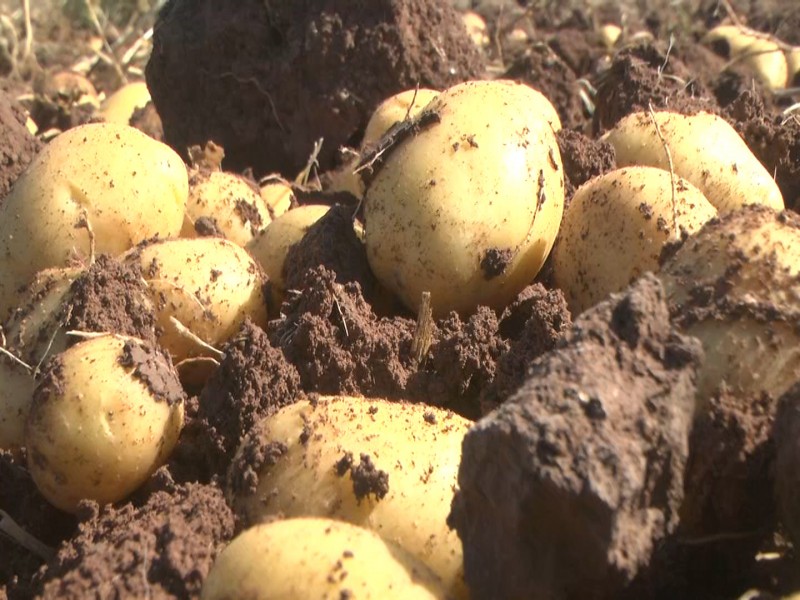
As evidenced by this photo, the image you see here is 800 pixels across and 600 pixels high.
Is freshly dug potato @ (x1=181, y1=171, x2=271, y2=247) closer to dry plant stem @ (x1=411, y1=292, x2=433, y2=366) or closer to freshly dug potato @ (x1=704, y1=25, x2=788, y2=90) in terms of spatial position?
dry plant stem @ (x1=411, y1=292, x2=433, y2=366)

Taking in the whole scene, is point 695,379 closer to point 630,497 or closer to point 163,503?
point 630,497

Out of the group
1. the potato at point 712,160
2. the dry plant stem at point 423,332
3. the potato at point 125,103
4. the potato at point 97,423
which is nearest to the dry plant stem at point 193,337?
the potato at point 97,423

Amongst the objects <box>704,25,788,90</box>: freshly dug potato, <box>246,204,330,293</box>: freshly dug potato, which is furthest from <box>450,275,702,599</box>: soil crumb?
<box>704,25,788,90</box>: freshly dug potato

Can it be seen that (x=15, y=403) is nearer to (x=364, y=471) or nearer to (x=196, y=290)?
(x=196, y=290)

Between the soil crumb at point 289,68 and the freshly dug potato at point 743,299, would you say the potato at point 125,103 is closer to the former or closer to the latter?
the soil crumb at point 289,68

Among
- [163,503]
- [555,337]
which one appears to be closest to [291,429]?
[163,503]

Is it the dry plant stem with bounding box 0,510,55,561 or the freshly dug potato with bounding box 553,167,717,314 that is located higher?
the freshly dug potato with bounding box 553,167,717,314

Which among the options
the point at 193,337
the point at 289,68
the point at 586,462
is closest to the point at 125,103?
the point at 289,68
